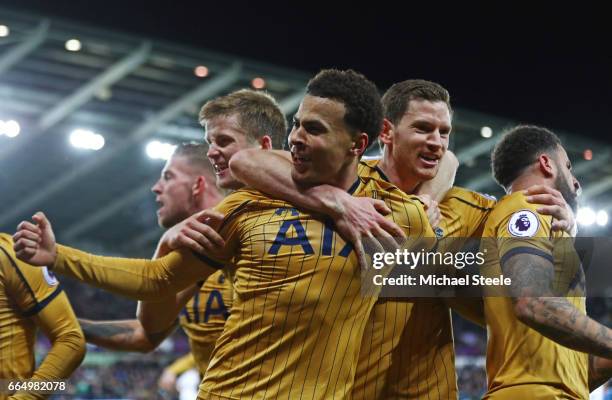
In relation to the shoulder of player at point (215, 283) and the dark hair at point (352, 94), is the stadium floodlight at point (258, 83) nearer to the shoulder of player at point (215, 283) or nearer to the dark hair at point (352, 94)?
the shoulder of player at point (215, 283)

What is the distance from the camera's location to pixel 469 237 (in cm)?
399

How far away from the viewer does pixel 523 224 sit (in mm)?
3566

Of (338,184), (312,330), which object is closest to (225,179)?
(338,184)

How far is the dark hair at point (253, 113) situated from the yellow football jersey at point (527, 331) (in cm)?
135

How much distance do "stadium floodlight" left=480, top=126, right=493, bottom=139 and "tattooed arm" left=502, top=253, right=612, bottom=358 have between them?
21.6 meters

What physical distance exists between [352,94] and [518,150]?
1092 mm

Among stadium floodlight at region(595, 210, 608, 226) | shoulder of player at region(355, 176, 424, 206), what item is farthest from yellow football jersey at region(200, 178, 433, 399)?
stadium floodlight at region(595, 210, 608, 226)

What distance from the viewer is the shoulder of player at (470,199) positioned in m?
4.10

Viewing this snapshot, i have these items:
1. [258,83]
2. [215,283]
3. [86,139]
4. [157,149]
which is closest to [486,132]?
[258,83]

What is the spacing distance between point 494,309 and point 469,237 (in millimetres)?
398

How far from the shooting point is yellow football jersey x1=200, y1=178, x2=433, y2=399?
3.19 m

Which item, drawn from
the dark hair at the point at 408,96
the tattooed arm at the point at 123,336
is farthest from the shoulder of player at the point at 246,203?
the tattooed arm at the point at 123,336

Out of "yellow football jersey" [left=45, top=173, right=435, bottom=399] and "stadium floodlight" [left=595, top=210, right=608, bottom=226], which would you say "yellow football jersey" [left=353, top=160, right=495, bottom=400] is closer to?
"yellow football jersey" [left=45, top=173, right=435, bottom=399]

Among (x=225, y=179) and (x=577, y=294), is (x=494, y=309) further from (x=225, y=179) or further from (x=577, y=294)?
(x=225, y=179)
